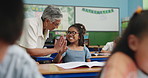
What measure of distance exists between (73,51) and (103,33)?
3746 mm

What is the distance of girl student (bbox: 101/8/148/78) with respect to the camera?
2.16 ft

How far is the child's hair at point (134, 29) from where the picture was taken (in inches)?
26.0

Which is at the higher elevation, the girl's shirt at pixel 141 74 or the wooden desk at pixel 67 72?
the girl's shirt at pixel 141 74

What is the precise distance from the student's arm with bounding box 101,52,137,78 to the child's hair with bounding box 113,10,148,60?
3cm

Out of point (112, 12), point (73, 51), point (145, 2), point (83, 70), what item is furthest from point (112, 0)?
point (83, 70)

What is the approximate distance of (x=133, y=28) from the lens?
69 cm

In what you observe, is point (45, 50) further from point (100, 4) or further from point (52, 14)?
point (100, 4)

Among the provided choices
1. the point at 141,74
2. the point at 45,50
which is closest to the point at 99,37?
the point at 45,50

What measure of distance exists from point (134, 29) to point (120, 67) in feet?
0.48

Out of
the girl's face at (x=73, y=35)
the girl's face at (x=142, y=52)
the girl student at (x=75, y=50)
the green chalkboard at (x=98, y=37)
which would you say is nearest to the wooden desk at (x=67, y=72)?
the girl student at (x=75, y=50)

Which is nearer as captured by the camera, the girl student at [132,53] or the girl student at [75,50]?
the girl student at [132,53]

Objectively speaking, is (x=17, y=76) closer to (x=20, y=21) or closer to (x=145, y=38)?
(x=20, y=21)

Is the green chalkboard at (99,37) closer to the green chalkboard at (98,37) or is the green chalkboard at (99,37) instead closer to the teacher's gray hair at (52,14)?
the green chalkboard at (98,37)

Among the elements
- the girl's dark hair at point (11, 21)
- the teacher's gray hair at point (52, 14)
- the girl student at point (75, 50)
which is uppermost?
the teacher's gray hair at point (52, 14)
